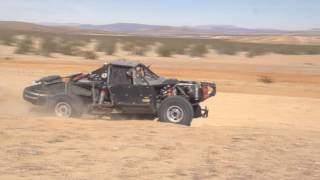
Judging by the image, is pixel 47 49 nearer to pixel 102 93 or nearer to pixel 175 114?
pixel 102 93

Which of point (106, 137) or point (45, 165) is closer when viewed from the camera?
point (45, 165)

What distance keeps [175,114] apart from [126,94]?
4.03 ft

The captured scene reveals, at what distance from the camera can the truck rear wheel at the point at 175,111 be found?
12.4 m

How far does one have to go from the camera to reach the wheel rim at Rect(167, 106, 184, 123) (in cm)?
1252

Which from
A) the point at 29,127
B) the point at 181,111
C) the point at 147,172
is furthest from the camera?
the point at 181,111

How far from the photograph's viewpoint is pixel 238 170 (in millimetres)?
7672

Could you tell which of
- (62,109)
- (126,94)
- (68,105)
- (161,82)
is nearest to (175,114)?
(161,82)

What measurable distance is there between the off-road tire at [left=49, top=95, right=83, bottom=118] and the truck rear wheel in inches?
75.7

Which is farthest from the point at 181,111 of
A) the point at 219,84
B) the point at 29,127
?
the point at 219,84

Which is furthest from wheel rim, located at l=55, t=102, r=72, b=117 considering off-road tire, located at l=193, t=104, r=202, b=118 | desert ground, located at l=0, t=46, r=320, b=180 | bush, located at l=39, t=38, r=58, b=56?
bush, located at l=39, t=38, r=58, b=56

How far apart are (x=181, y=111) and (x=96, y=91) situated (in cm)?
212

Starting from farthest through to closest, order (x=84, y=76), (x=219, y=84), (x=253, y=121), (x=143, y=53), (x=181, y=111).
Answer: (x=143, y=53), (x=219, y=84), (x=253, y=121), (x=84, y=76), (x=181, y=111)

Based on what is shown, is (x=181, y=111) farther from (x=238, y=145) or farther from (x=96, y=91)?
(x=238, y=145)

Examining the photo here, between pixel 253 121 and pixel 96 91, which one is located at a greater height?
pixel 96 91
